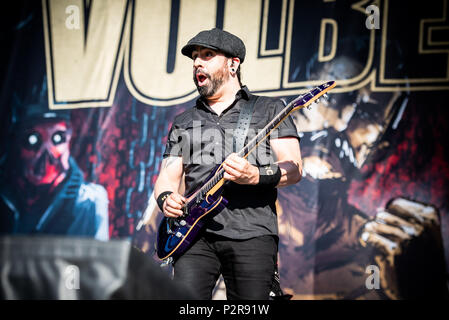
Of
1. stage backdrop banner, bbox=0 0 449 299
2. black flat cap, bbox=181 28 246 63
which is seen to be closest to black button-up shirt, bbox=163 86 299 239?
black flat cap, bbox=181 28 246 63

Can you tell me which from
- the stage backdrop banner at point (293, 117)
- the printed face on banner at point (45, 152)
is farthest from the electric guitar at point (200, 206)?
the printed face on banner at point (45, 152)

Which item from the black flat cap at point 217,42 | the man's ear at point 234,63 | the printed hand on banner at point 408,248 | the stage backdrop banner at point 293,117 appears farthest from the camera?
the stage backdrop banner at point 293,117

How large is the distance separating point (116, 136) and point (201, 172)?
7.12 feet

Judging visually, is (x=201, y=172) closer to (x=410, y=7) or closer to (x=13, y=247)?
(x=13, y=247)

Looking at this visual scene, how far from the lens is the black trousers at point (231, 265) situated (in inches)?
90.7

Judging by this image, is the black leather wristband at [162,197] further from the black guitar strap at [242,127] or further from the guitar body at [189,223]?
the black guitar strap at [242,127]

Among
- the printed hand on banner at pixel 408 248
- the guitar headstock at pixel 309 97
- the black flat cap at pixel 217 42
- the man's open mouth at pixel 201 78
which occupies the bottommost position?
the printed hand on banner at pixel 408 248

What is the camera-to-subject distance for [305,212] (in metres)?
3.82

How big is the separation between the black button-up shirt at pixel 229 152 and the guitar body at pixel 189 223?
60 mm

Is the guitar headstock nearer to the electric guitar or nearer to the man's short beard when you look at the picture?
the electric guitar

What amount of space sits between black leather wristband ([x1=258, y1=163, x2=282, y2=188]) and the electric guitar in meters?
0.18

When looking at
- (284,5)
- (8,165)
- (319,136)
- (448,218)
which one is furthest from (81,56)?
(448,218)

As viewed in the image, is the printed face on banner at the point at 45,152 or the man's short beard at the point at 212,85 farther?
the printed face on banner at the point at 45,152

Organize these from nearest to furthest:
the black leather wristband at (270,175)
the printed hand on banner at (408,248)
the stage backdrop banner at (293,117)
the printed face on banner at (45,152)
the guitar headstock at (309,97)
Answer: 1. the black leather wristband at (270,175)
2. the guitar headstock at (309,97)
3. the printed hand on banner at (408,248)
4. the stage backdrop banner at (293,117)
5. the printed face on banner at (45,152)
